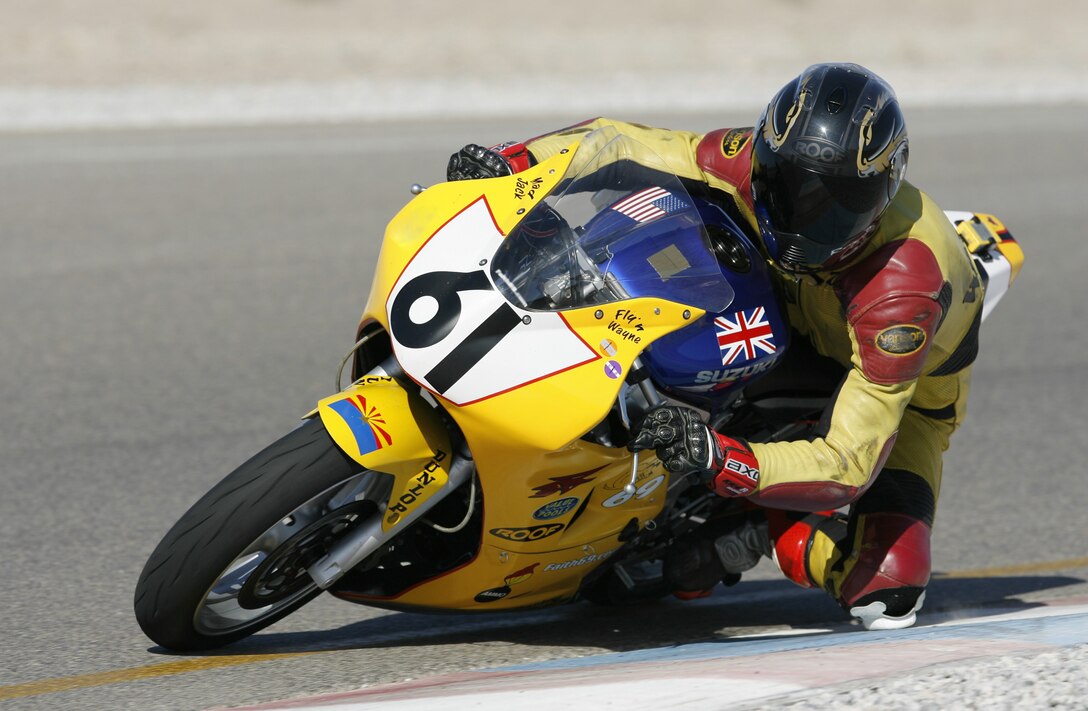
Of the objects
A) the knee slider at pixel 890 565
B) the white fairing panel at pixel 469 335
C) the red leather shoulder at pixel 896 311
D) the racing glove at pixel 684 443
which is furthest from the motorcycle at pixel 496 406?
the knee slider at pixel 890 565

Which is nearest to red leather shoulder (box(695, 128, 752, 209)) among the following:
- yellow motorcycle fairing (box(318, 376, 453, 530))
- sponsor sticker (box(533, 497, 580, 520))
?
sponsor sticker (box(533, 497, 580, 520))

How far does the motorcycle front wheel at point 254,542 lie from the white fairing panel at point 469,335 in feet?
1.10

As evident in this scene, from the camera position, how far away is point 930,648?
3.51 meters

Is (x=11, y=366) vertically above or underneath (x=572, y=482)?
underneath

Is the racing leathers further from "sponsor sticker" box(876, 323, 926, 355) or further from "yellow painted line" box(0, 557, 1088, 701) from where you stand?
"yellow painted line" box(0, 557, 1088, 701)

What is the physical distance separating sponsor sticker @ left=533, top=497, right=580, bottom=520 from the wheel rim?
1.42ft

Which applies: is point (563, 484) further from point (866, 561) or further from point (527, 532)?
point (866, 561)

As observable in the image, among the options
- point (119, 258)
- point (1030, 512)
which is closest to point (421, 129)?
point (119, 258)

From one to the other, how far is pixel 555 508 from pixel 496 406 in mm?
462

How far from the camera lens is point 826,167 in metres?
3.70

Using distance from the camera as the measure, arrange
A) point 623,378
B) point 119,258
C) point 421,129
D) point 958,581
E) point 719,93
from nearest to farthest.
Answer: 1. point 623,378
2. point 958,581
3. point 119,258
4. point 421,129
5. point 719,93

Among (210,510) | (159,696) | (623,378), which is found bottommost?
(159,696)

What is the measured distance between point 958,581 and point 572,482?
6.58 ft

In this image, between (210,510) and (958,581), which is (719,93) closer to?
(958,581)
